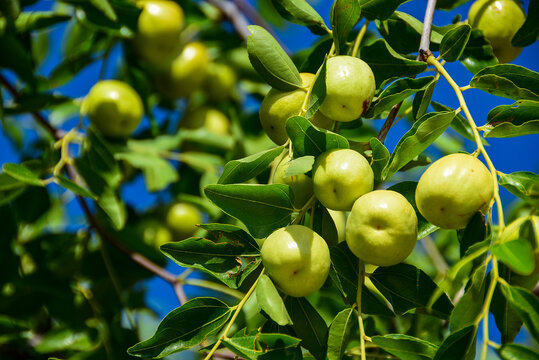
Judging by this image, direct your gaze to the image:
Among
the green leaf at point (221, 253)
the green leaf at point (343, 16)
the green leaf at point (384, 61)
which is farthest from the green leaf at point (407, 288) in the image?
the green leaf at point (343, 16)

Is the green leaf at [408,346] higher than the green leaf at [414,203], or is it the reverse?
the green leaf at [414,203]

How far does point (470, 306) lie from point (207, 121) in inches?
93.7

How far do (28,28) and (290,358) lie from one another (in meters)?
2.09

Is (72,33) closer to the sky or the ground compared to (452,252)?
closer to the sky

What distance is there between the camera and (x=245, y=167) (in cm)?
158

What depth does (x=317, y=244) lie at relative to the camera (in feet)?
4.65

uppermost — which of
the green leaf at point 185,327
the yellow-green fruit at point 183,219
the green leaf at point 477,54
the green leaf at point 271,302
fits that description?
the green leaf at point 477,54

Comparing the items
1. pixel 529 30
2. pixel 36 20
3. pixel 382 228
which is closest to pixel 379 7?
pixel 529 30

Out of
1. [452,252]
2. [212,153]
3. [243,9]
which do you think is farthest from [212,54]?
[452,252]

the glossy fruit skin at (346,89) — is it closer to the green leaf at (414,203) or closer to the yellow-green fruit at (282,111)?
the yellow-green fruit at (282,111)

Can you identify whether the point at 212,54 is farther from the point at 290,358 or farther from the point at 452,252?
the point at 290,358

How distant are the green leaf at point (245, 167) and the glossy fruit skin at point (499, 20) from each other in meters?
0.91

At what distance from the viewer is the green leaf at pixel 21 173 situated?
2.18 m

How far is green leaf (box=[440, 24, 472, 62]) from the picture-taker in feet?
5.40
